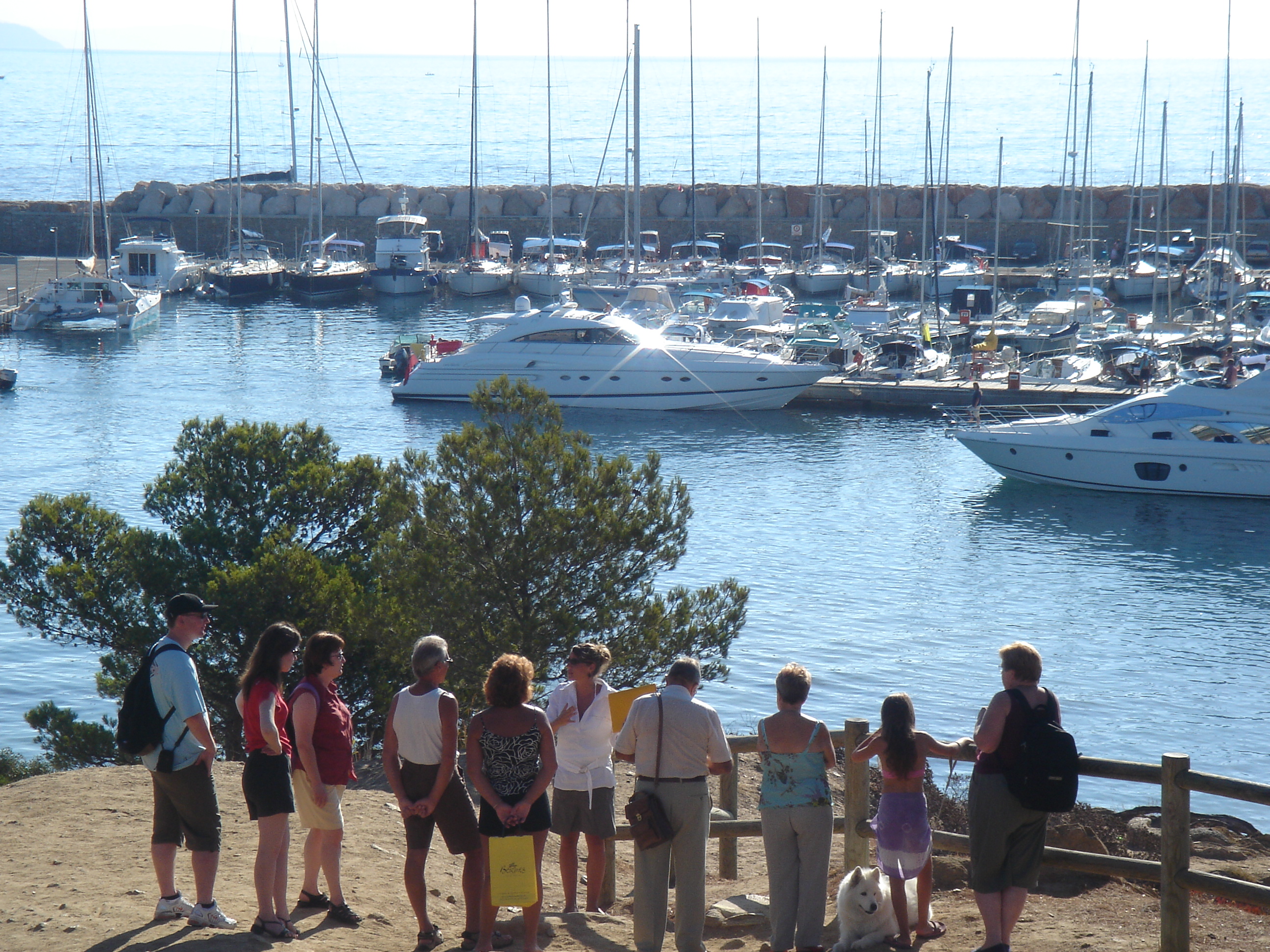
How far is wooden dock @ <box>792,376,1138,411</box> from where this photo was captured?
36.8 m

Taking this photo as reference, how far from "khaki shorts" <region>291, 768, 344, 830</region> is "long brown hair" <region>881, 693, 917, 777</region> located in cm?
244

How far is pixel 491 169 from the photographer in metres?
135

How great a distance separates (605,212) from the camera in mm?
70312

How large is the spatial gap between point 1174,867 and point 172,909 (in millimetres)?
4317

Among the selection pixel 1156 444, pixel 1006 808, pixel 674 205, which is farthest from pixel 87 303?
pixel 1006 808

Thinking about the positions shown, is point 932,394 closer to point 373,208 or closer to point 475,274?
point 475,274

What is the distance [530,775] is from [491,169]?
440 feet

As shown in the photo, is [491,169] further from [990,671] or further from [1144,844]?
[1144,844]

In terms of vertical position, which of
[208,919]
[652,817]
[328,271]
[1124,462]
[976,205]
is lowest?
[1124,462]

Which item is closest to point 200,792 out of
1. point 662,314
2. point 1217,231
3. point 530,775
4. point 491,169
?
point 530,775

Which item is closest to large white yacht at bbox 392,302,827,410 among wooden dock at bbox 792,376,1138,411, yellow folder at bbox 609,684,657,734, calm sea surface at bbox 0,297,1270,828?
calm sea surface at bbox 0,297,1270,828

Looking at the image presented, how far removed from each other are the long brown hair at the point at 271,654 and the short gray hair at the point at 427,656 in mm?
525

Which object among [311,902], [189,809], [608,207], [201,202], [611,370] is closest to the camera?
[189,809]

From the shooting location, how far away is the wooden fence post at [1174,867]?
5484 mm
